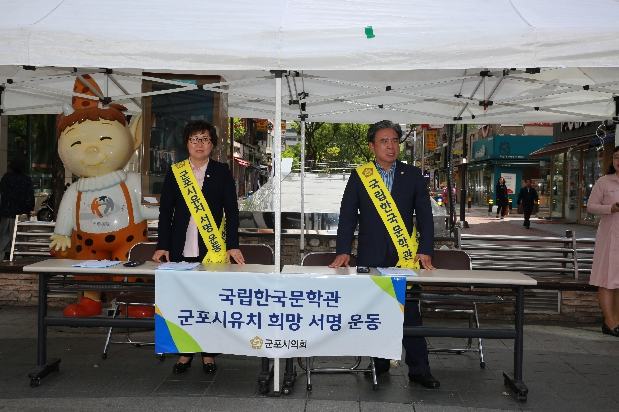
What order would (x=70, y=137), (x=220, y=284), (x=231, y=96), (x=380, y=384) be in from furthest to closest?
(x=231, y=96)
(x=70, y=137)
(x=380, y=384)
(x=220, y=284)

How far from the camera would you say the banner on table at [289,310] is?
439 cm

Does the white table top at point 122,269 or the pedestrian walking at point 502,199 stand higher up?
the pedestrian walking at point 502,199

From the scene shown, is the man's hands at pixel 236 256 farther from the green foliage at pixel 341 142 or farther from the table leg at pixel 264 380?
the green foliage at pixel 341 142

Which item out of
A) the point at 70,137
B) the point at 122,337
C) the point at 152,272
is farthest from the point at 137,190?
the point at 152,272

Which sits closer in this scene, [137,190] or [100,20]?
[100,20]

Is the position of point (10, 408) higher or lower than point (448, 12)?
lower

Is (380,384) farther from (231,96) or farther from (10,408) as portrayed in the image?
(231,96)

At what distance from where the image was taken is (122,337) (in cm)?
629

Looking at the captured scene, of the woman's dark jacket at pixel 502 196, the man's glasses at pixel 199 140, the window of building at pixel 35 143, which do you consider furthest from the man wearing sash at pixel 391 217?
the woman's dark jacket at pixel 502 196

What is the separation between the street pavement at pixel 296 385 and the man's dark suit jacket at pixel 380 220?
3.48 ft

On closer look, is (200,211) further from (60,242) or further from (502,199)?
(502,199)

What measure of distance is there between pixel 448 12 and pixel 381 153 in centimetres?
118

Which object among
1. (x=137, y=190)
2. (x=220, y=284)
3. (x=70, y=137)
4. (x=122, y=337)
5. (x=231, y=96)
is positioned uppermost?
(x=231, y=96)

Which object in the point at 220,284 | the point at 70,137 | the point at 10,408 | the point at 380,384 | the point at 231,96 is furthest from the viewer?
the point at 231,96
